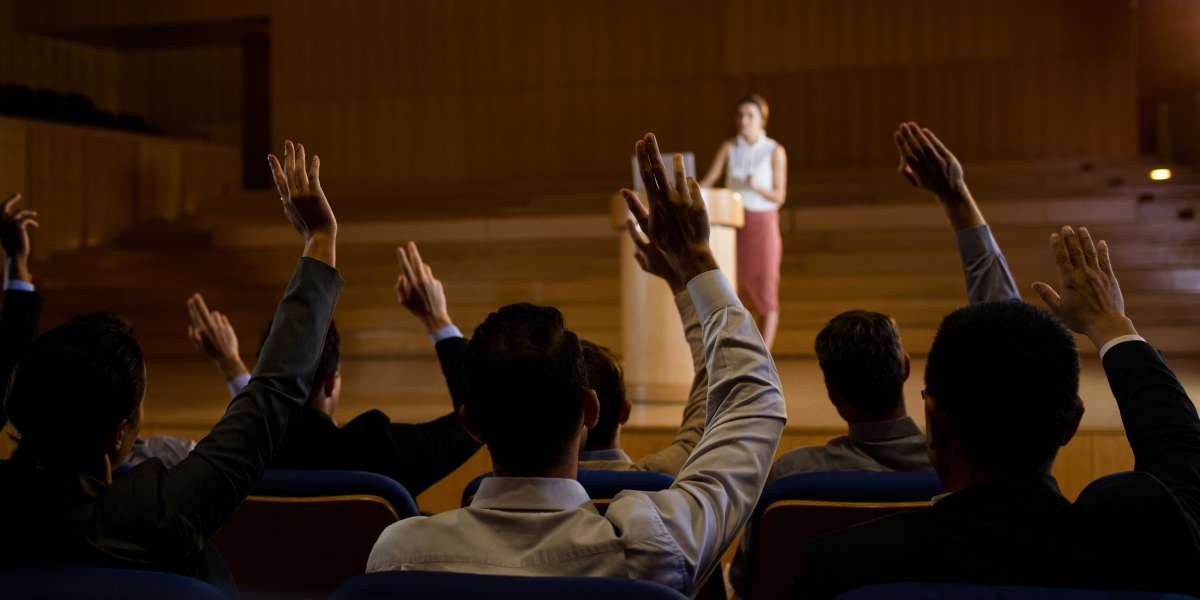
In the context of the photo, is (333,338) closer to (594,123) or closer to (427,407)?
(427,407)

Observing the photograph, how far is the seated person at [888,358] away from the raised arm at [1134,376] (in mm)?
542

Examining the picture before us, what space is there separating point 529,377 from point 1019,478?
55 cm

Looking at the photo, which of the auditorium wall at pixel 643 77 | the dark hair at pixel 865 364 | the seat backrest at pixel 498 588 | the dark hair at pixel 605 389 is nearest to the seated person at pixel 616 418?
the dark hair at pixel 605 389

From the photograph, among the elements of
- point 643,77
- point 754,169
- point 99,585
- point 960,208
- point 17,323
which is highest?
point 643,77

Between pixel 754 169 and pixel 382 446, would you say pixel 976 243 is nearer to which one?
pixel 382 446

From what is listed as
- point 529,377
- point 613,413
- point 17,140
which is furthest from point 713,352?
point 17,140

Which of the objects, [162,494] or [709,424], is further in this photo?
[709,424]

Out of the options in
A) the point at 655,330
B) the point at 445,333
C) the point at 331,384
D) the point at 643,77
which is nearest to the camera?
the point at 445,333

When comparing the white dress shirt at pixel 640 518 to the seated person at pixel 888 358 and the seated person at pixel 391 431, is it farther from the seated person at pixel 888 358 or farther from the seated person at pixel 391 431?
the seated person at pixel 391 431

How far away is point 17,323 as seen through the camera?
97.1 inches

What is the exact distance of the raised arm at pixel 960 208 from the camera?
85.8 inches

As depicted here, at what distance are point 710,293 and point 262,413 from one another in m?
0.56

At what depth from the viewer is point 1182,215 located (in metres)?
7.76

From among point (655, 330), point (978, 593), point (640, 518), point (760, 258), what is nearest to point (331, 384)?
point (640, 518)
